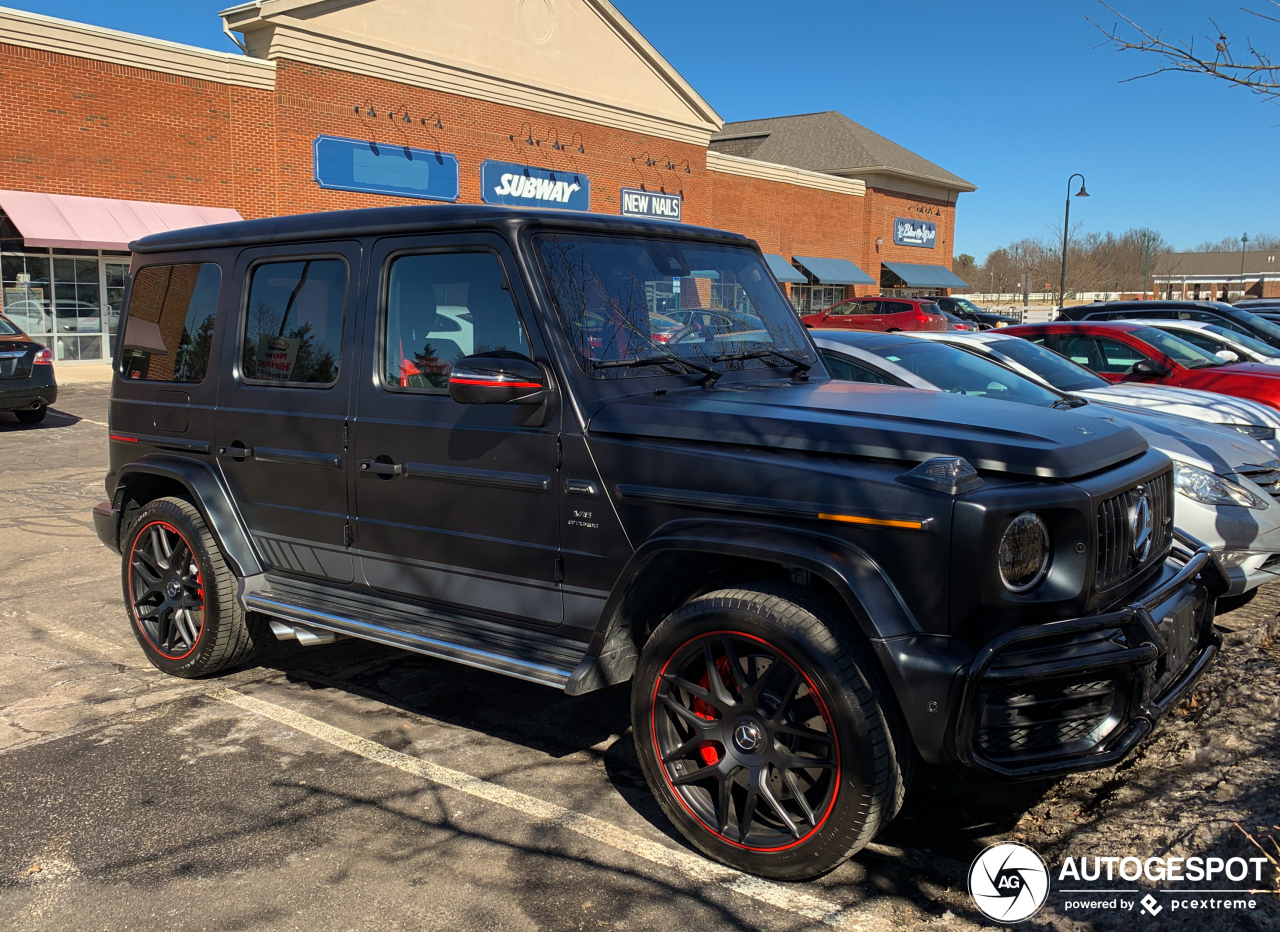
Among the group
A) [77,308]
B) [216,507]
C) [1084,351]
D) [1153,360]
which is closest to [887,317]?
[1084,351]

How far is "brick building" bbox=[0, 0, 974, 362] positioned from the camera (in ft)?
68.2

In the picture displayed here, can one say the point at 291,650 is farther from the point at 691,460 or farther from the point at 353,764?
the point at 691,460

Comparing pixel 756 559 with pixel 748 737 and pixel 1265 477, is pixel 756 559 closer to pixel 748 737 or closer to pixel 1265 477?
pixel 748 737

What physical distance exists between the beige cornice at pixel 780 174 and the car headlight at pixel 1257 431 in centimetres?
3103

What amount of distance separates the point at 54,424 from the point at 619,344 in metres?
14.3

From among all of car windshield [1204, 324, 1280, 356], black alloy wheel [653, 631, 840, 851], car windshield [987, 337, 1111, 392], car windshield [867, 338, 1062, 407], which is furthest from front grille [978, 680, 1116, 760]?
car windshield [1204, 324, 1280, 356]

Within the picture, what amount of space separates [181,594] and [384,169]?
23466 mm

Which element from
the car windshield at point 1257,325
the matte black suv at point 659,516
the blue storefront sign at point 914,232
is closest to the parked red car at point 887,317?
the car windshield at point 1257,325

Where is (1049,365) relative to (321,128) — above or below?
below

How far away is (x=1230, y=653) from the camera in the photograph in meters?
4.37

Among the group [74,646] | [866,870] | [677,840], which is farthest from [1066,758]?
[74,646]

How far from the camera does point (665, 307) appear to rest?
409 cm

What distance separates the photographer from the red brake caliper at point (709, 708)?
11.0 feet

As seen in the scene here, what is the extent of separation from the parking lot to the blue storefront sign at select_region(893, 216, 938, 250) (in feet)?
153
